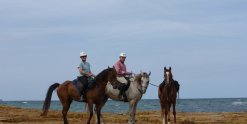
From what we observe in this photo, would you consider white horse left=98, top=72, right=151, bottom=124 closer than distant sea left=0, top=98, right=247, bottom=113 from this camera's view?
Yes

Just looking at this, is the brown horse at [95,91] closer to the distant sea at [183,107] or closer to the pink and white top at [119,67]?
the pink and white top at [119,67]

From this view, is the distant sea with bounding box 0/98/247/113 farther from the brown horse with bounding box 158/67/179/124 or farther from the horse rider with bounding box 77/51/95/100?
the horse rider with bounding box 77/51/95/100

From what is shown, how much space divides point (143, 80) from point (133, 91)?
1.87 ft

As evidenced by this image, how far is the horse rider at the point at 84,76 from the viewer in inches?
707

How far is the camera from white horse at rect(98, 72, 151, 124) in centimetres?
1889

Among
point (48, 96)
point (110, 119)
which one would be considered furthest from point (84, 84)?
point (110, 119)

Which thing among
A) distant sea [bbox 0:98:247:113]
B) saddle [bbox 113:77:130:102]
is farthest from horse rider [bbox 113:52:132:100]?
distant sea [bbox 0:98:247:113]

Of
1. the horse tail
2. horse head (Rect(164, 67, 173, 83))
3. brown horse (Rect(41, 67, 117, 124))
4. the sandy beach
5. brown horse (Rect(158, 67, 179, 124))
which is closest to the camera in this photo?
brown horse (Rect(41, 67, 117, 124))

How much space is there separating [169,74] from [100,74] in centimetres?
264

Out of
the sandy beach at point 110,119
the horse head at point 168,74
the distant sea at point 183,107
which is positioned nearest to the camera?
the horse head at point 168,74

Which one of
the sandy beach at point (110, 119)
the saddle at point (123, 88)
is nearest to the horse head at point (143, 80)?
the saddle at point (123, 88)

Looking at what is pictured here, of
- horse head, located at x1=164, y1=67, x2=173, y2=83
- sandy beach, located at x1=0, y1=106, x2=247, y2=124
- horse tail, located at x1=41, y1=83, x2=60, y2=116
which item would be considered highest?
horse head, located at x1=164, y1=67, x2=173, y2=83

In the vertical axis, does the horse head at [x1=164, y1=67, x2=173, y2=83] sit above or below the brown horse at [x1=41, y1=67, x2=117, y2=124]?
above

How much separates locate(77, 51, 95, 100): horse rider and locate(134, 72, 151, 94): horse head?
195 cm
